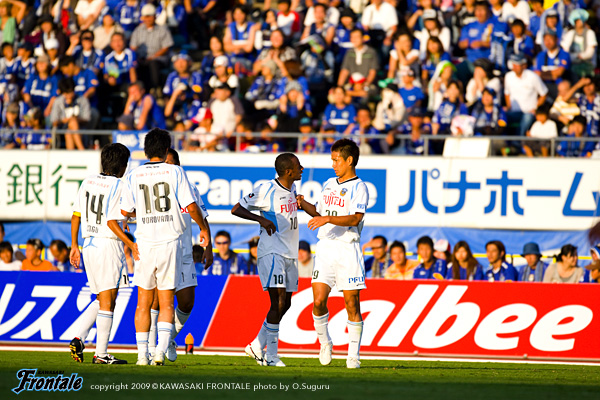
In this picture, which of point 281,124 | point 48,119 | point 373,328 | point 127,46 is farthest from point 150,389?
point 127,46

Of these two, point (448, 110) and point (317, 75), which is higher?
point (317, 75)

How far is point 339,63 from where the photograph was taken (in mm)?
20203

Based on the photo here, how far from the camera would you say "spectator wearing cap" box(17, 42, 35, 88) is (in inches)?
820

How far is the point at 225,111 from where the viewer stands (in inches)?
744

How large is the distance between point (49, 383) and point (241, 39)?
1427cm

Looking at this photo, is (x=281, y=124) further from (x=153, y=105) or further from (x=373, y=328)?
(x=373, y=328)

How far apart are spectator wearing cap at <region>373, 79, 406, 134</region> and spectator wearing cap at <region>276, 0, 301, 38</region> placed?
316 centimetres

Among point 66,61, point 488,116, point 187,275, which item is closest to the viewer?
point 187,275

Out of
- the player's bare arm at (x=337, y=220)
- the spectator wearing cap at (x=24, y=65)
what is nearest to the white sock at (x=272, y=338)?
the player's bare arm at (x=337, y=220)

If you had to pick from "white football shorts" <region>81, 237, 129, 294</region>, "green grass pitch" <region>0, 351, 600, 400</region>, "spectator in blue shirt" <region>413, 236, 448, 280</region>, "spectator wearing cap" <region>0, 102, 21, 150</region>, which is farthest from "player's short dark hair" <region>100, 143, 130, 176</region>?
"spectator wearing cap" <region>0, 102, 21, 150</region>

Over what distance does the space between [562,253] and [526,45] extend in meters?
6.00

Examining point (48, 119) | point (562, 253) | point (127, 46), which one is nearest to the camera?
point (562, 253)

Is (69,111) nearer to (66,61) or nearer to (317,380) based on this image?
(66,61)

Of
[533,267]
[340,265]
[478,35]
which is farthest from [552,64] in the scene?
[340,265]
